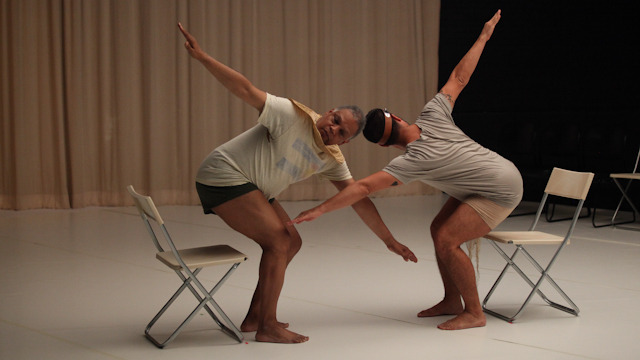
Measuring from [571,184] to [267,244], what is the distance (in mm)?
1693

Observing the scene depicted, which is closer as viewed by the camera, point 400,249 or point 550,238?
point 400,249

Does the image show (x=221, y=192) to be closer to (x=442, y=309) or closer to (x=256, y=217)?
(x=256, y=217)

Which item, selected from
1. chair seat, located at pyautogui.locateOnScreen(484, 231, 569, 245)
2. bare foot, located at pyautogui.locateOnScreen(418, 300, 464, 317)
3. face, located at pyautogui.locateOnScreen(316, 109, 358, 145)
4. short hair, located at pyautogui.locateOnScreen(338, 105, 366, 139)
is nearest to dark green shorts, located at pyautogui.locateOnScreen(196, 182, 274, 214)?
face, located at pyautogui.locateOnScreen(316, 109, 358, 145)

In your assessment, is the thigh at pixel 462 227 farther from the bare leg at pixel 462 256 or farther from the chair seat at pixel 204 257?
the chair seat at pixel 204 257

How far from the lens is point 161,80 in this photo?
27.1 feet

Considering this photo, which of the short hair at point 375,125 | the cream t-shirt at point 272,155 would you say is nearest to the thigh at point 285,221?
the cream t-shirt at point 272,155

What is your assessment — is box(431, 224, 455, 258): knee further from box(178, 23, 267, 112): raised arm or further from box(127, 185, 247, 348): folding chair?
box(178, 23, 267, 112): raised arm

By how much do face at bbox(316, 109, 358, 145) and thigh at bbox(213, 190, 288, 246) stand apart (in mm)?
412

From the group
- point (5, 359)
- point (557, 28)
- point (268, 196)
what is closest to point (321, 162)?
point (268, 196)

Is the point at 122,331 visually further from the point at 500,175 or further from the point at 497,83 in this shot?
the point at 497,83

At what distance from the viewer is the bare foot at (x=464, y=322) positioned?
3.42m

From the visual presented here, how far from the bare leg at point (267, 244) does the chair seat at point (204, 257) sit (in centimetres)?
12

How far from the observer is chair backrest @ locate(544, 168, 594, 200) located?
361 cm

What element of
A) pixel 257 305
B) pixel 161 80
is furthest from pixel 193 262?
pixel 161 80
